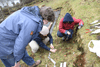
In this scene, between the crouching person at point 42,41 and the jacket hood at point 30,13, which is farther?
the crouching person at point 42,41

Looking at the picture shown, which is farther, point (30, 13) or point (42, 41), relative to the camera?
point (42, 41)

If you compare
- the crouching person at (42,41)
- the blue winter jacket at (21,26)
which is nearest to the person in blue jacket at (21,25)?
the blue winter jacket at (21,26)

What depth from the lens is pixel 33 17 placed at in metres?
1.35

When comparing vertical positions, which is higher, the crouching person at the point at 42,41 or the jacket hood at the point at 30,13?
the jacket hood at the point at 30,13

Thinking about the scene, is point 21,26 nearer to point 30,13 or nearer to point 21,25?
point 21,25

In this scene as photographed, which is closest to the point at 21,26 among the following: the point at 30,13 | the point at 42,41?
the point at 30,13

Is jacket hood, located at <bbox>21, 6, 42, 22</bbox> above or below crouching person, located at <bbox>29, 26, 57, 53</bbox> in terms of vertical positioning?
above

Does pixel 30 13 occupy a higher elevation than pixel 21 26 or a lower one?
higher

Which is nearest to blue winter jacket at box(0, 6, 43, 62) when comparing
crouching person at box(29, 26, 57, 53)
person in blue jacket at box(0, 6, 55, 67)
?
person in blue jacket at box(0, 6, 55, 67)

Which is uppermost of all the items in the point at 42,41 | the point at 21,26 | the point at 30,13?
the point at 30,13

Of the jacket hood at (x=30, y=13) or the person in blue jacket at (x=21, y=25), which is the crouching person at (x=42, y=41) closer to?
the person in blue jacket at (x=21, y=25)

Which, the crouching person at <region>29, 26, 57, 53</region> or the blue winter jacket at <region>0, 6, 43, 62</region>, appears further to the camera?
the crouching person at <region>29, 26, 57, 53</region>

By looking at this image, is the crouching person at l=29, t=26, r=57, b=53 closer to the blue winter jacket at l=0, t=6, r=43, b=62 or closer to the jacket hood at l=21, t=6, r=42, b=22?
the blue winter jacket at l=0, t=6, r=43, b=62

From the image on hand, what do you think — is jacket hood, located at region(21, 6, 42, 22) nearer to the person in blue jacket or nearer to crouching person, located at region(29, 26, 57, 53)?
the person in blue jacket
